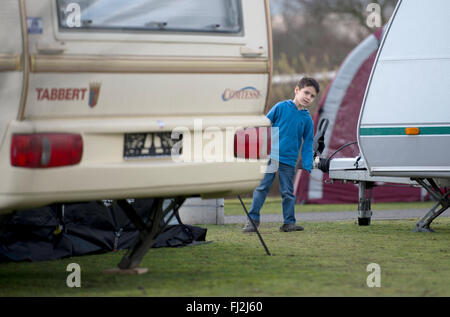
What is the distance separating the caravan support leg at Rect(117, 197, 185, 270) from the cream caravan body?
331 millimetres

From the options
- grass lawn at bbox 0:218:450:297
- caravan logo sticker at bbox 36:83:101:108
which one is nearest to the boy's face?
grass lawn at bbox 0:218:450:297

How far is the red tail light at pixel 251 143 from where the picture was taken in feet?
19.2

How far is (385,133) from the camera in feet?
27.9

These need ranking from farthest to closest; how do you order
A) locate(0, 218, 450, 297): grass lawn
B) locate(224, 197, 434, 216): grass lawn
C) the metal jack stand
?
locate(224, 197, 434, 216): grass lawn, the metal jack stand, locate(0, 218, 450, 297): grass lawn

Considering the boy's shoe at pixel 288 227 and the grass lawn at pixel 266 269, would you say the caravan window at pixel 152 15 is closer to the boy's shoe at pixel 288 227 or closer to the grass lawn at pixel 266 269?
the grass lawn at pixel 266 269

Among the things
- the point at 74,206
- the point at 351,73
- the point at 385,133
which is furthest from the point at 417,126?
the point at 351,73

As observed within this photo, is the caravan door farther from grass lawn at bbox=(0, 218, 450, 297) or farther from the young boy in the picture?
the young boy

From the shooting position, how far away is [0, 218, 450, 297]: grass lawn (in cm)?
540

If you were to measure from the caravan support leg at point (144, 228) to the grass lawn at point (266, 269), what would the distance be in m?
0.16

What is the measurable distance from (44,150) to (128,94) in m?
0.67

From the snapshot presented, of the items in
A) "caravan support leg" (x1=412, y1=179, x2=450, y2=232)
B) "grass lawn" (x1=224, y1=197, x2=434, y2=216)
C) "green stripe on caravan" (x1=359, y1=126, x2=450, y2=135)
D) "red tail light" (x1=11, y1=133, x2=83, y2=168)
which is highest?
"red tail light" (x1=11, y1=133, x2=83, y2=168)

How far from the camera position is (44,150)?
5027 millimetres
